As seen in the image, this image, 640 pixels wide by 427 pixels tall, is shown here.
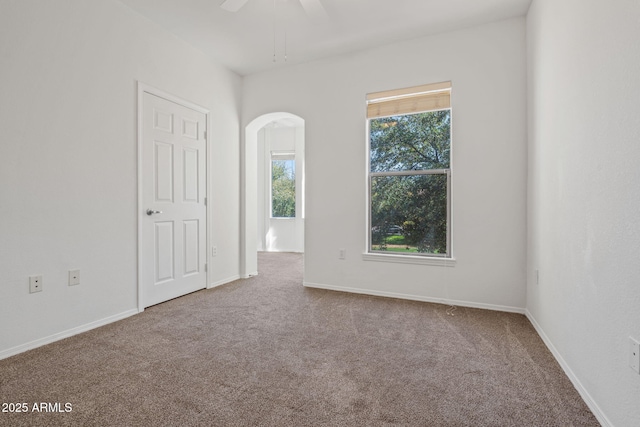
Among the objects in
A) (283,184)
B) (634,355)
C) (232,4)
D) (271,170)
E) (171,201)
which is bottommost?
(634,355)

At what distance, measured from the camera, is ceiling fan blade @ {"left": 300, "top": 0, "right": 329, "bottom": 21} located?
2.43 m

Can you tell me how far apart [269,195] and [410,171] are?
13.8 feet

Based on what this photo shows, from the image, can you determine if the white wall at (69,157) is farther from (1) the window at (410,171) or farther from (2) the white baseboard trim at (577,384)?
(2) the white baseboard trim at (577,384)

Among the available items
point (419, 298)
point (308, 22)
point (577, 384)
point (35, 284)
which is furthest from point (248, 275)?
point (577, 384)

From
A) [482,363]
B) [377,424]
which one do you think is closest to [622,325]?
[482,363]

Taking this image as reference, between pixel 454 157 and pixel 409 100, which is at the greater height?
pixel 409 100

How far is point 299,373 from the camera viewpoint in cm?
189

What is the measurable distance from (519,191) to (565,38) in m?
1.35

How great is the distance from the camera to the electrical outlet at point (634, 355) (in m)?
1.21

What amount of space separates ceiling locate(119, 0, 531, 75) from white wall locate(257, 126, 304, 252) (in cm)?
324

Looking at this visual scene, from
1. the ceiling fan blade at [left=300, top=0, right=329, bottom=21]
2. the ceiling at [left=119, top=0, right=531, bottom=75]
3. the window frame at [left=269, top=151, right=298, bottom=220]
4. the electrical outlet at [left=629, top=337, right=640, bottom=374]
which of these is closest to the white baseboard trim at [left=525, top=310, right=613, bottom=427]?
the electrical outlet at [left=629, top=337, right=640, bottom=374]

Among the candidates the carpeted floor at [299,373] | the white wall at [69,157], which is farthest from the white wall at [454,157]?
the white wall at [69,157]

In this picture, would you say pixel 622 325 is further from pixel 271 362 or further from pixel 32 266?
pixel 32 266

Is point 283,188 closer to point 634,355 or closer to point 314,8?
point 314,8
